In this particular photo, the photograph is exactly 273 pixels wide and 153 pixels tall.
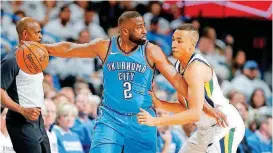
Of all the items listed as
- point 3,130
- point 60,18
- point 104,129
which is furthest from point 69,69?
point 104,129

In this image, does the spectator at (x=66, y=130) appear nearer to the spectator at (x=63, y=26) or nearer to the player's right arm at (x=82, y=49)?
the player's right arm at (x=82, y=49)

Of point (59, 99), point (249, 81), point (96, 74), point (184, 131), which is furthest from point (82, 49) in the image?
point (249, 81)

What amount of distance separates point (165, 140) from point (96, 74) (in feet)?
8.68

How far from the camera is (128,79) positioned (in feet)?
23.3

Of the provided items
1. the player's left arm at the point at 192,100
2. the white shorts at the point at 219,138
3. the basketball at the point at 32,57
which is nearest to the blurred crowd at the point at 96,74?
Result: the basketball at the point at 32,57

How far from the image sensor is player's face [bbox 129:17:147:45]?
7.07 meters

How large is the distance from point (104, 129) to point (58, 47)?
38.5 inches

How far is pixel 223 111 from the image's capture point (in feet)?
24.6

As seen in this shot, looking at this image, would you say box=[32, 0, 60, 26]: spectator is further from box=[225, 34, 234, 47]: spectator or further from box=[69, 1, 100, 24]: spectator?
box=[225, 34, 234, 47]: spectator

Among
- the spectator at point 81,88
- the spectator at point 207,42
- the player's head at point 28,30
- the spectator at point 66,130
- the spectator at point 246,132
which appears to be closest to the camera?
the player's head at point 28,30

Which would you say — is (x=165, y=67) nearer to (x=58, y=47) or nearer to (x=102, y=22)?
(x=58, y=47)

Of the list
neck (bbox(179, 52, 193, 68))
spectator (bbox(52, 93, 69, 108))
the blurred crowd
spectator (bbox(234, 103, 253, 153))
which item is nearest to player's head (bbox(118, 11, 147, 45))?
neck (bbox(179, 52, 193, 68))

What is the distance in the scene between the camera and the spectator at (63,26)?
12969 millimetres

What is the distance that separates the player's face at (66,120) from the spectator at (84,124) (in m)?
0.28
